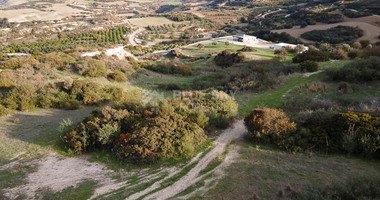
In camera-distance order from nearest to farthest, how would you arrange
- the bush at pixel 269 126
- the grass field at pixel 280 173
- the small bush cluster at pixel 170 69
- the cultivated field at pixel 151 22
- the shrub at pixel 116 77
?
the grass field at pixel 280 173 → the bush at pixel 269 126 → the shrub at pixel 116 77 → the small bush cluster at pixel 170 69 → the cultivated field at pixel 151 22

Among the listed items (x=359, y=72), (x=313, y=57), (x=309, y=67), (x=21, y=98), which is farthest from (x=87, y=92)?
(x=313, y=57)

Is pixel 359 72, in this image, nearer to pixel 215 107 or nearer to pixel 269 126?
pixel 269 126

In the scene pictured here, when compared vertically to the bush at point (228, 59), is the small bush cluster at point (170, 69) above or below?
below

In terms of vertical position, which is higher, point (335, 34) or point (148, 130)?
point (335, 34)

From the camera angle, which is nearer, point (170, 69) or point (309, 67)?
point (309, 67)

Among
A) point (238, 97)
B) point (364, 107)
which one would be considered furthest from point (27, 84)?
point (364, 107)

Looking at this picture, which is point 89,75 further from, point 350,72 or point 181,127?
point 350,72

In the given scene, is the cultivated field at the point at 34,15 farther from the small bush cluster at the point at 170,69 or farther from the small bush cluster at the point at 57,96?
the small bush cluster at the point at 57,96

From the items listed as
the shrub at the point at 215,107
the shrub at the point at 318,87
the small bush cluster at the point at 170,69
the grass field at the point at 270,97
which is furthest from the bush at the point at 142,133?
the small bush cluster at the point at 170,69
